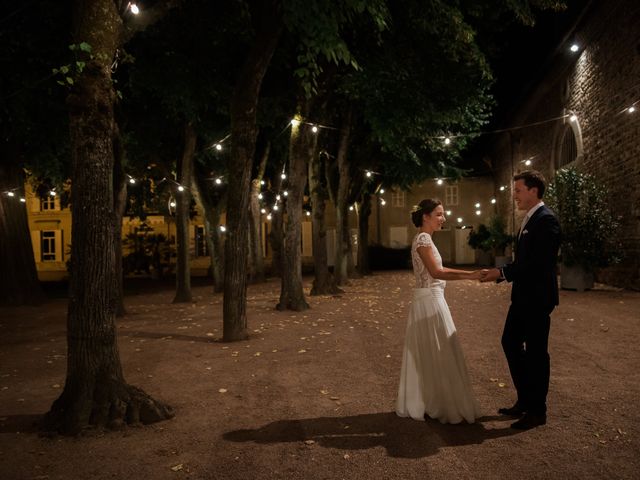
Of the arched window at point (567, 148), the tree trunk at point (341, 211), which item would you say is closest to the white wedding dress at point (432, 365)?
the tree trunk at point (341, 211)

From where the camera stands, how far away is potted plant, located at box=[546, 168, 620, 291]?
48.1 feet

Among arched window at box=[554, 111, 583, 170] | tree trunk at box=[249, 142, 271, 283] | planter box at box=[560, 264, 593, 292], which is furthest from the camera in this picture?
tree trunk at box=[249, 142, 271, 283]

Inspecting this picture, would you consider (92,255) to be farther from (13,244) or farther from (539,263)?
(13,244)

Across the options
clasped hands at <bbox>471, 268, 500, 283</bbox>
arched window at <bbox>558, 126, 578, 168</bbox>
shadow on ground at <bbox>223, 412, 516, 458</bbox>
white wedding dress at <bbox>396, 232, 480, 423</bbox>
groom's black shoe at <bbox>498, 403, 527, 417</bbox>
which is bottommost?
shadow on ground at <bbox>223, 412, 516, 458</bbox>

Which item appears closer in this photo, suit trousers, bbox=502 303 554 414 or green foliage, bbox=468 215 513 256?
suit trousers, bbox=502 303 554 414

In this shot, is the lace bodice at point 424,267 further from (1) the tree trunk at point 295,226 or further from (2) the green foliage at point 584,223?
(2) the green foliage at point 584,223

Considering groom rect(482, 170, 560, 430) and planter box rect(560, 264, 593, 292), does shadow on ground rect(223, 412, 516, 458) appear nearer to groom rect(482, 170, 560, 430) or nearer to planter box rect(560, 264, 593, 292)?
groom rect(482, 170, 560, 430)

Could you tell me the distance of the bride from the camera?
4516mm

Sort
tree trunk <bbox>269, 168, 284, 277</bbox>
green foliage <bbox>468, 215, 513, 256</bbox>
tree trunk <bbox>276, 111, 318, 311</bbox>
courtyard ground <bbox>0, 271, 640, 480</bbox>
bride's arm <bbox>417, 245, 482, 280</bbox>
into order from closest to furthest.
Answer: courtyard ground <bbox>0, 271, 640, 480</bbox> → bride's arm <bbox>417, 245, 482, 280</bbox> → tree trunk <bbox>276, 111, 318, 311</bbox> → tree trunk <bbox>269, 168, 284, 277</bbox> → green foliage <bbox>468, 215, 513, 256</bbox>

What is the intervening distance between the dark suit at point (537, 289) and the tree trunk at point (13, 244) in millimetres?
16074

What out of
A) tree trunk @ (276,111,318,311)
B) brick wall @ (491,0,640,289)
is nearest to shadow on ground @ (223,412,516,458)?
tree trunk @ (276,111,318,311)

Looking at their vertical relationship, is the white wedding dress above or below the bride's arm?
below

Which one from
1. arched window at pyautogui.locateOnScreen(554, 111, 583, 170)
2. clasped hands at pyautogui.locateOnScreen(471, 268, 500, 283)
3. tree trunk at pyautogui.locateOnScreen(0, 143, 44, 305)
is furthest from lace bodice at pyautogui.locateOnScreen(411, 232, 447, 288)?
arched window at pyautogui.locateOnScreen(554, 111, 583, 170)

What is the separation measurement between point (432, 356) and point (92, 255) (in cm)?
304
